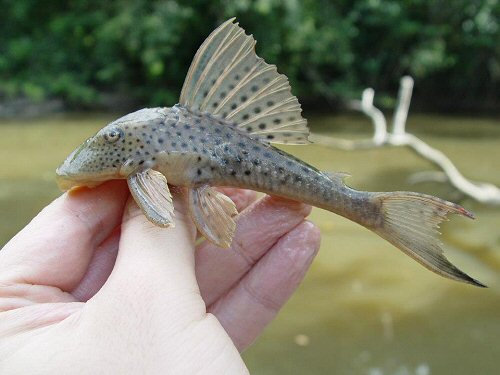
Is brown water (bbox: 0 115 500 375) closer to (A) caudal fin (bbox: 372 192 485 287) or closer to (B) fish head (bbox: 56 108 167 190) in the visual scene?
(A) caudal fin (bbox: 372 192 485 287)

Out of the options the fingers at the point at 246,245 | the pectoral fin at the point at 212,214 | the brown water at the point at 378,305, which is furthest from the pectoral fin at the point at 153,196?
the brown water at the point at 378,305

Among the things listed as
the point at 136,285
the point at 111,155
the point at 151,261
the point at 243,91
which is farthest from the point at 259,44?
the point at 136,285

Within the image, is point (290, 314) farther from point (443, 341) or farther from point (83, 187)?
point (83, 187)

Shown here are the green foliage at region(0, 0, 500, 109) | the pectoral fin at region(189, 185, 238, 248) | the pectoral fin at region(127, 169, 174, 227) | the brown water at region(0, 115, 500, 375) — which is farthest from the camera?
the green foliage at region(0, 0, 500, 109)

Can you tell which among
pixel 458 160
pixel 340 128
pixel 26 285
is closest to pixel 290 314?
pixel 26 285

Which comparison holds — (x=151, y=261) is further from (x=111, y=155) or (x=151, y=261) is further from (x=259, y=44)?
(x=259, y=44)

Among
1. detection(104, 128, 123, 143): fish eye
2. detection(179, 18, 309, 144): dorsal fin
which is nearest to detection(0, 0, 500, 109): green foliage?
detection(179, 18, 309, 144): dorsal fin
